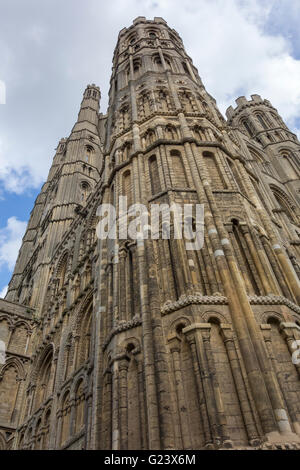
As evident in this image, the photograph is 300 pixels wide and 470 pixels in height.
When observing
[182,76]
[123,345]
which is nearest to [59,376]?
[123,345]

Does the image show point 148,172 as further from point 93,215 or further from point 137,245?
point 93,215

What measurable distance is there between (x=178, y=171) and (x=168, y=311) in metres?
6.01

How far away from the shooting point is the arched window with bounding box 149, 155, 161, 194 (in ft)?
44.7

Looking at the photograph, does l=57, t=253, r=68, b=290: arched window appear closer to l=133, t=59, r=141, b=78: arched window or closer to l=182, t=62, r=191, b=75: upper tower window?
l=133, t=59, r=141, b=78: arched window

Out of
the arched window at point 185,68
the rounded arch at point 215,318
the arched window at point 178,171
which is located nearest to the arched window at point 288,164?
the arched window at point 185,68

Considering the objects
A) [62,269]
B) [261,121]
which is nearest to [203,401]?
[62,269]

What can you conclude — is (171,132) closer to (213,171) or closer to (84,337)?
(213,171)

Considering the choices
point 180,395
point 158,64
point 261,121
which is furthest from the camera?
point 261,121

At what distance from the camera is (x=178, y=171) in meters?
14.0

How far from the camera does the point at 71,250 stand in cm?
2341

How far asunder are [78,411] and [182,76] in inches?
677

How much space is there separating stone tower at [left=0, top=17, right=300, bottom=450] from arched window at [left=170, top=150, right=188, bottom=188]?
0.18ft

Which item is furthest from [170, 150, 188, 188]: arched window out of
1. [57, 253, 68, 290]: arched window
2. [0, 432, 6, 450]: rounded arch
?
[0, 432, 6, 450]: rounded arch

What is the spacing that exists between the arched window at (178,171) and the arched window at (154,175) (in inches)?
24.7
